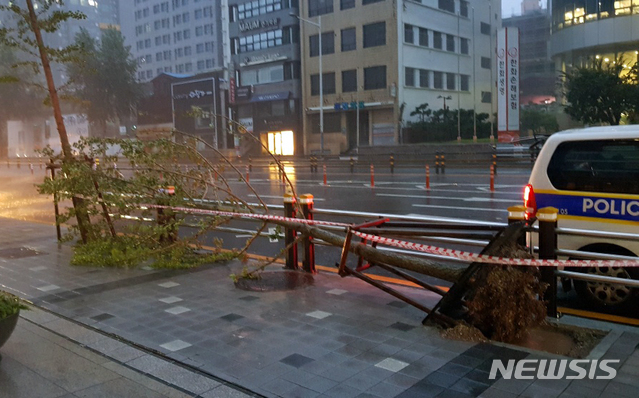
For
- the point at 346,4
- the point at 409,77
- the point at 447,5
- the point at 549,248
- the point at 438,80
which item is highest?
the point at 447,5

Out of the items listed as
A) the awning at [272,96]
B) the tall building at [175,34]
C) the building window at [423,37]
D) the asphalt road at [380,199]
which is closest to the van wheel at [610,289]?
the asphalt road at [380,199]

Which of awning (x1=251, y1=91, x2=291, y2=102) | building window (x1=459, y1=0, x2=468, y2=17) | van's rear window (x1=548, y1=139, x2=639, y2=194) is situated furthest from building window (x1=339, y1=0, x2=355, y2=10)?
van's rear window (x1=548, y1=139, x2=639, y2=194)

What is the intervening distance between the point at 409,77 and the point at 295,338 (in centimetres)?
4617

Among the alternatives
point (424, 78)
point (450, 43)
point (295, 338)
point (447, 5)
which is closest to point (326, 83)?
point (424, 78)

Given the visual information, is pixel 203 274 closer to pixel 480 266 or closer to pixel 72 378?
pixel 72 378

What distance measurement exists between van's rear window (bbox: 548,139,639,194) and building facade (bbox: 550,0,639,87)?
45.7 m

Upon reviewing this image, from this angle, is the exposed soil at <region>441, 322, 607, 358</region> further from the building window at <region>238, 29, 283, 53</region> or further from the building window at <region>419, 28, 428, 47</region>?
the building window at <region>238, 29, 283, 53</region>

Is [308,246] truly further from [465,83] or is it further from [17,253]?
[465,83]

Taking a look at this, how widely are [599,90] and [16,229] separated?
3425cm

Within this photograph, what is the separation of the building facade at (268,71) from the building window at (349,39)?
6.23 meters

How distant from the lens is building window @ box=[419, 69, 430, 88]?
50.6m

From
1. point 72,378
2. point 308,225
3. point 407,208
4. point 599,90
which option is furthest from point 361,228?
point 599,90

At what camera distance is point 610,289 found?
6191 millimetres

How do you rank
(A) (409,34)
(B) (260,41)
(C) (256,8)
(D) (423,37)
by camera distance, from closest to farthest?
1. (A) (409,34)
2. (D) (423,37)
3. (B) (260,41)
4. (C) (256,8)
